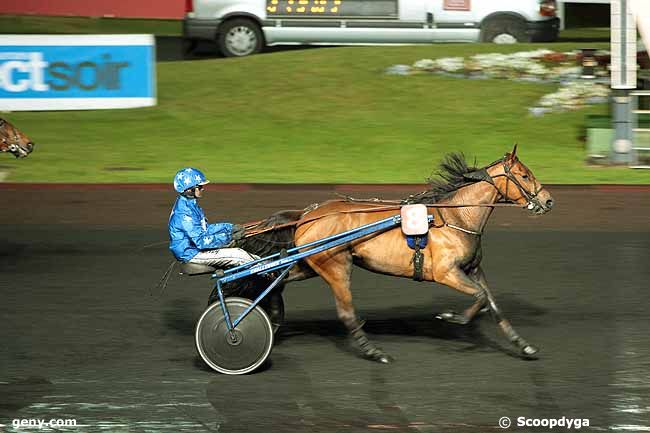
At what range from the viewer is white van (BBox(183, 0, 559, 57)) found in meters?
21.1

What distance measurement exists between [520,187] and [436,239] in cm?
70

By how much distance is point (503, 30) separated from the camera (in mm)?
21469

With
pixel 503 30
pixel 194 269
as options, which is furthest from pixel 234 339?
pixel 503 30

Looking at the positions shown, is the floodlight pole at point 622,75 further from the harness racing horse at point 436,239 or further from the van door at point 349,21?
the harness racing horse at point 436,239

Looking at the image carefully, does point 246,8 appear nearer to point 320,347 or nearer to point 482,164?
point 482,164

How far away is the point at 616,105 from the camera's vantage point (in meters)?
15.5

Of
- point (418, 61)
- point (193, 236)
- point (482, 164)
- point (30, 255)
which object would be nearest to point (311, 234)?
point (193, 236)

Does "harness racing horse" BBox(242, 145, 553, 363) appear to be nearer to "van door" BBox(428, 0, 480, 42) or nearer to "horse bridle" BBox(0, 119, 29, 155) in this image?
"horse bridle" BBox(0, 119, 29, 155)

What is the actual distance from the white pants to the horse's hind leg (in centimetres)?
48

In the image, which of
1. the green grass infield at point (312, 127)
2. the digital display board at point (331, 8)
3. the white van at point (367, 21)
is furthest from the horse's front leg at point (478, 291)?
the digital display board at point (331, 8)

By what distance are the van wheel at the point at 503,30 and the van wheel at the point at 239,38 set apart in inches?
179

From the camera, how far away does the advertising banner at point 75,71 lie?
1742cm

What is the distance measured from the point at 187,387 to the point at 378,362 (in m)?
1.37

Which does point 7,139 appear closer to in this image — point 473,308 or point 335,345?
point 335,345
